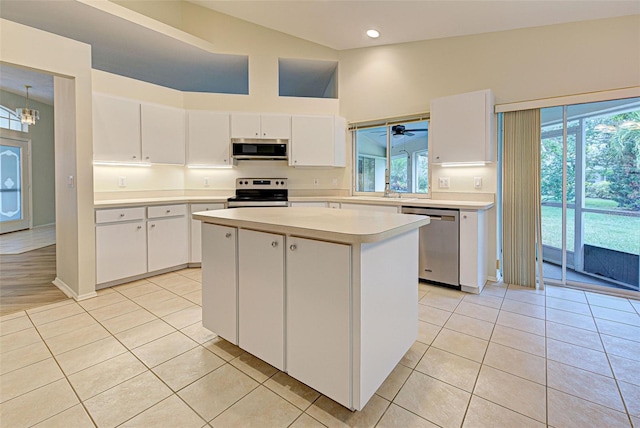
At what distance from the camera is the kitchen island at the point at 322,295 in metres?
1.34

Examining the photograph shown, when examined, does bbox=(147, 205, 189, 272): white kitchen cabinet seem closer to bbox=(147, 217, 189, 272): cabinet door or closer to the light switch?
bbox=(147, 217, 189, 272): cabinet door

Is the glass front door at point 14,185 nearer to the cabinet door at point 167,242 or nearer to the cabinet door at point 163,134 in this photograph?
the cabinet door at point 163,134

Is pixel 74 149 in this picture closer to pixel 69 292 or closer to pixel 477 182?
→ pixel 69 292

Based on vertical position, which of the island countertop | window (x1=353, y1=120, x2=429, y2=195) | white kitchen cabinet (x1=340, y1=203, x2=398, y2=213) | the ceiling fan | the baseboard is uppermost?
the ceiling fan

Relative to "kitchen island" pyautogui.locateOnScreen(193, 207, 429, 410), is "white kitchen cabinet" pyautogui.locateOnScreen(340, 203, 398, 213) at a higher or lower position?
higher

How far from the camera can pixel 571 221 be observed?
328cm

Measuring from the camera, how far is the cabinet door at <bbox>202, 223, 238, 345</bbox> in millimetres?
1880

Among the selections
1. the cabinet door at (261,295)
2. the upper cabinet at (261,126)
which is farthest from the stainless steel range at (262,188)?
the cabinet door at (261,295)

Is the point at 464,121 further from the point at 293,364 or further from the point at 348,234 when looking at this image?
the point at 293,364

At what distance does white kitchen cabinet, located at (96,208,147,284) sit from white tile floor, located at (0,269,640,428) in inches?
20.5

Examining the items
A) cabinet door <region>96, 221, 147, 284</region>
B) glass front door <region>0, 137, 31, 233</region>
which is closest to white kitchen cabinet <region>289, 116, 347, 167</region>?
cabinet door <region>96, 221, 147, 284</region>

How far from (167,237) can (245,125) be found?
70.5 inches

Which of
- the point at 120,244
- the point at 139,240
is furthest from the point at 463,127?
the point at 120,244

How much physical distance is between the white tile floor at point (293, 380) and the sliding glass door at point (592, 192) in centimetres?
77
